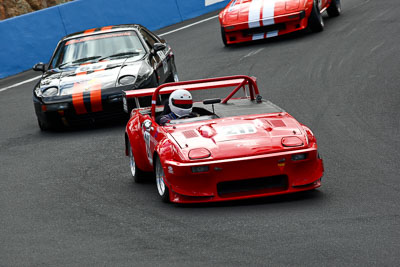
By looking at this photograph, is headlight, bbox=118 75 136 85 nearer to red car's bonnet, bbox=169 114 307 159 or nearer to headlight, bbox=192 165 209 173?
red car's bonnet, bbox=169 114 307 159

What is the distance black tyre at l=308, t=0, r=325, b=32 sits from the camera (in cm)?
1584

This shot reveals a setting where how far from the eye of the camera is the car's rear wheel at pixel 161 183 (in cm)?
643

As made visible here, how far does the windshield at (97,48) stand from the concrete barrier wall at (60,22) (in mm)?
5372

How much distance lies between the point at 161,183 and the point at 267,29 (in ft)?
32.1

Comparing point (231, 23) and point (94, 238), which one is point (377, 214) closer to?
point (94, 238)

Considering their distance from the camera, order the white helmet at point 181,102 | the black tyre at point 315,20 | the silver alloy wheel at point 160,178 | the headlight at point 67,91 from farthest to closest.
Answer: the black tyre at point 315,20 → the headlight at point 67,91 → the white helmet at point 181,102 → the silver alloy wheel at point 160,178

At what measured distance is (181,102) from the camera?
23.9 ft

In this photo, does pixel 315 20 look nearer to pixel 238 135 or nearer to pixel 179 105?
pixel 179 105

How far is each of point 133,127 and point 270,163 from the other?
2.10 metres

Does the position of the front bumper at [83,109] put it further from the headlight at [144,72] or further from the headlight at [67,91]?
the headlight at [144,72]

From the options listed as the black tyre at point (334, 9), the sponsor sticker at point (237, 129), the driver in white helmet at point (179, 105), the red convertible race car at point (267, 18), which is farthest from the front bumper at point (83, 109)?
the black tyre at point (334, 9)

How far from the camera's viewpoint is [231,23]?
52.4ft

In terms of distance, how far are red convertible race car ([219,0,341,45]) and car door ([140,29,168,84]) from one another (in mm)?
3824

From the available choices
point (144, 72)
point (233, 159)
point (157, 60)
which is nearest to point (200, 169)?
point (233, 159)
